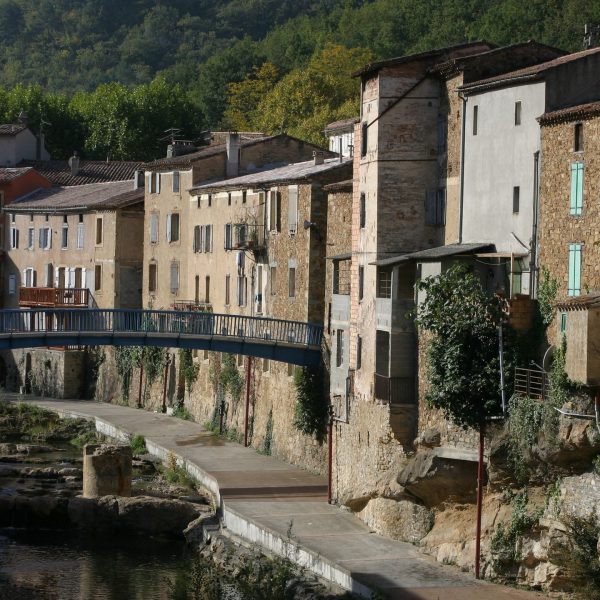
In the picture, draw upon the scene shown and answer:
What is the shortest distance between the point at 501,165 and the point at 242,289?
26061 mm

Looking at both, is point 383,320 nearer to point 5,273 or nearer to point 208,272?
point 208,272

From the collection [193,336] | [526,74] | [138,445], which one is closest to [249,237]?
[193,336]

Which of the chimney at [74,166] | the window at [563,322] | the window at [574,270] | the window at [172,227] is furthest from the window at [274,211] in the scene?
the chimney at [74,166]

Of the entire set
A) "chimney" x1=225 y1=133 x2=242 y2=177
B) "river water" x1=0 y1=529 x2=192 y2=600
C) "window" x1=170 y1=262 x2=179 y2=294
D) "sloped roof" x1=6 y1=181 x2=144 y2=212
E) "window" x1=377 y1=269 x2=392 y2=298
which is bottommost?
"river water" x1=0 y1=529 x2=192 y2=600

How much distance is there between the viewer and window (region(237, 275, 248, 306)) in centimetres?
6819

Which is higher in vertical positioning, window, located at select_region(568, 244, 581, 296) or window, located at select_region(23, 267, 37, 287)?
window, located at select_region(23, 267, 37, 287)

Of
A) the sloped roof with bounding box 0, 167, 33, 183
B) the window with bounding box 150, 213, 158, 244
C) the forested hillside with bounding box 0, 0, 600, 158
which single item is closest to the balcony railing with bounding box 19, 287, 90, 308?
the window with bounding box 150, 213, 158, 244

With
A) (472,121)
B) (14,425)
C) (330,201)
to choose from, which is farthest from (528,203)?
(14,425)

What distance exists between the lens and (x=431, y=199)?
47.8 metres

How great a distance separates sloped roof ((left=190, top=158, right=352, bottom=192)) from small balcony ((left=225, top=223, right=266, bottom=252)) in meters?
1.66

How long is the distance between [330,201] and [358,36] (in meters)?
94.5

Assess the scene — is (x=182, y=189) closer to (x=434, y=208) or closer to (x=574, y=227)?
(x=434, y=208)

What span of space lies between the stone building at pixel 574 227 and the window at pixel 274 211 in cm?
2342

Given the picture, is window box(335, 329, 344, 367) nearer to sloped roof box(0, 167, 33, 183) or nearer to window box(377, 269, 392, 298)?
window box(377, 269, 392, 298)
